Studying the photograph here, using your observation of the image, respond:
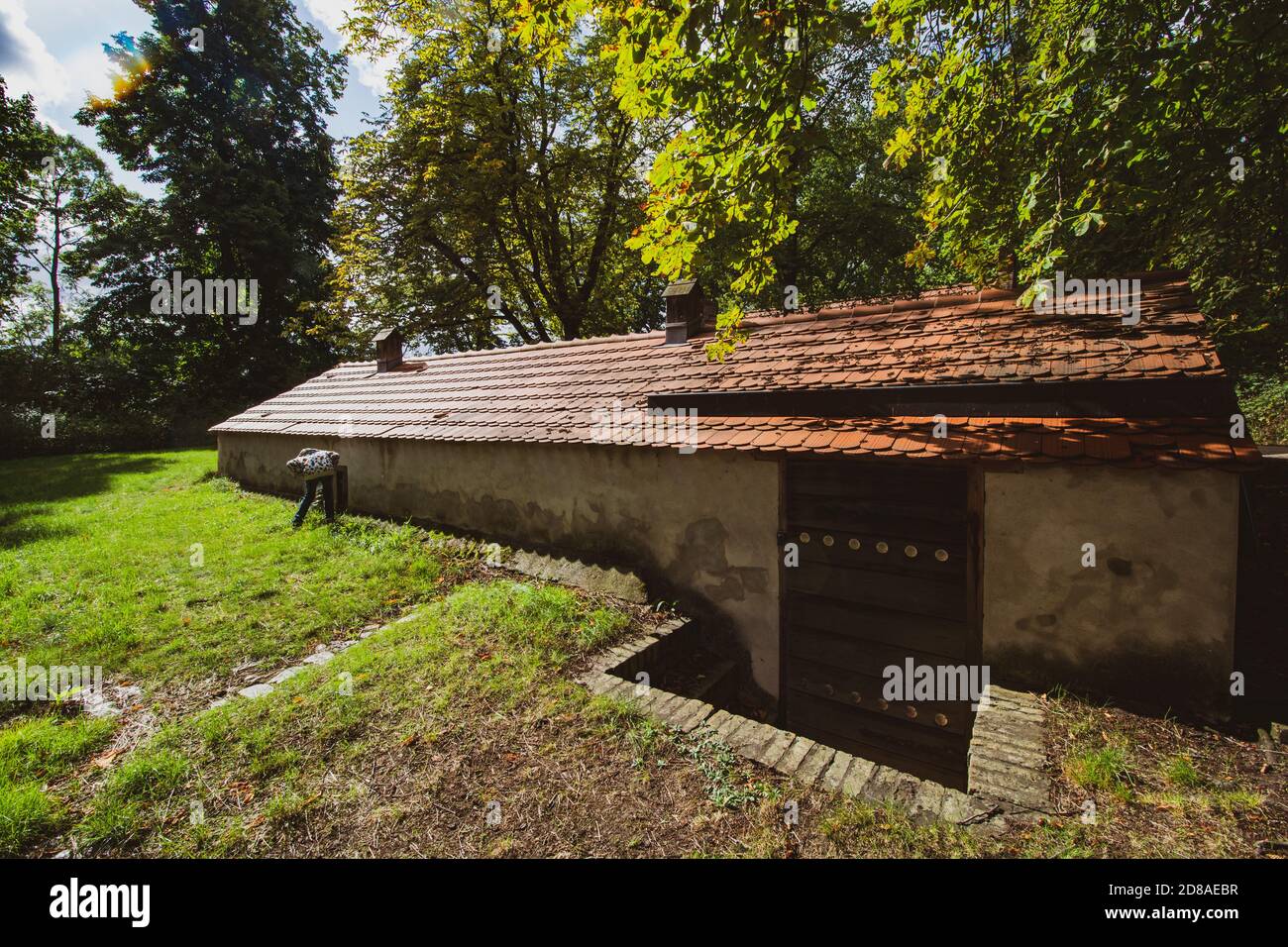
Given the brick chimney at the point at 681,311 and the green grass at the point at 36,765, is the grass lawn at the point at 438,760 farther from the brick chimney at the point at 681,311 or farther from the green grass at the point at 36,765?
the brick chimney at the point at 681,311

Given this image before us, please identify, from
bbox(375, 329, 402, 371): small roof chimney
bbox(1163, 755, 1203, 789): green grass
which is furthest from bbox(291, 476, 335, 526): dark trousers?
bbox(1163, 755, 1203, 789): green grass

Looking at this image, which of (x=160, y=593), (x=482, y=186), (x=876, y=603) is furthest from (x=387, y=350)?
(x=876, y=603)

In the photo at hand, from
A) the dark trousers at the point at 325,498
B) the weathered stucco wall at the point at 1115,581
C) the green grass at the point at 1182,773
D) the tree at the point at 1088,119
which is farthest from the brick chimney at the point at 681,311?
the green grass at the point at 1182,773

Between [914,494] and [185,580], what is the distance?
8.92 m

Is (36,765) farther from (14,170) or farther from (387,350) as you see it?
(14,170)

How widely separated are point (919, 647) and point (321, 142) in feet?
112

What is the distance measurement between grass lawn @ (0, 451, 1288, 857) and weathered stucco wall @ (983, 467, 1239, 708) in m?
0.43

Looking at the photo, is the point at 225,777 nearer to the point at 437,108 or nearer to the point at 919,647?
the point at 919,647

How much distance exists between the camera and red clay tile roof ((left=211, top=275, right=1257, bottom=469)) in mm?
4156

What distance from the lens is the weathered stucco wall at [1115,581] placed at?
3.80 meters

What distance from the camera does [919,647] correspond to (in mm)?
5098

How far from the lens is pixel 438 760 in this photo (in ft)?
11.8

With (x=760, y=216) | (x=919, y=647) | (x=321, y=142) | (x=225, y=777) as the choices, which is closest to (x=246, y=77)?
(x=321, y=142)

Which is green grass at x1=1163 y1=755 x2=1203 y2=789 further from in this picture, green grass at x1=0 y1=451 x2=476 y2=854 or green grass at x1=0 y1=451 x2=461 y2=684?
green grass at x1=0 y1=451 x2=461 y2=684
